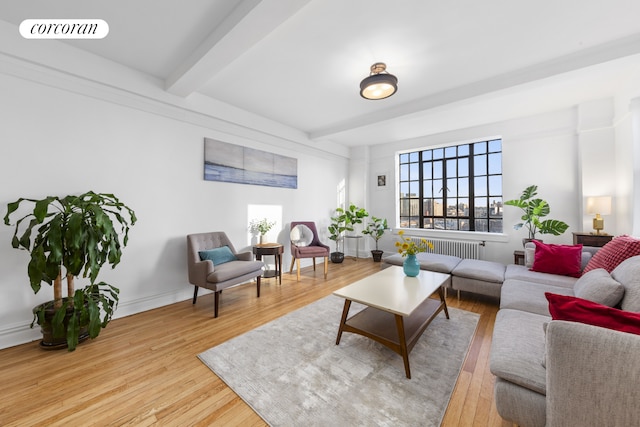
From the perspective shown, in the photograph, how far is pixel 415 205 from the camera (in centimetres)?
557

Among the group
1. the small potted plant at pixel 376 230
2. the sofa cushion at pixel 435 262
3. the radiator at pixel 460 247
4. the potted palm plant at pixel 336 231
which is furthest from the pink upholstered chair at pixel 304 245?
the radiator at pixel 460 247

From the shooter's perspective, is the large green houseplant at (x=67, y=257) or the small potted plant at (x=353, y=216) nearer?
the large green houseplant at (x=67, y=257)

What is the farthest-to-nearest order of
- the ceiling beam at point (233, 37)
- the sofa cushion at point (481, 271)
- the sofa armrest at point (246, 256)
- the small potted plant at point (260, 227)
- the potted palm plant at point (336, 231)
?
the potted palm plant at point (336, 231)
the small potted plant at point (260, 227)
the sofa armrest at point (246, 256)
the sofa cushion at point (481, 271)
the ceiling beam at point (233, 37)

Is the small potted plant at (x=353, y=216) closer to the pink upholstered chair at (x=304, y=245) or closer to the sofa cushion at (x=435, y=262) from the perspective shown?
the pink upholstered chair at (x=304, y=245)

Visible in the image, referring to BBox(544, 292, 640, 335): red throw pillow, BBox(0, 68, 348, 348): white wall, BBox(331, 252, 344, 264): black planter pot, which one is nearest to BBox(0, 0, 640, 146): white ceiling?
BBox(0, 68, 348, 348): white wall

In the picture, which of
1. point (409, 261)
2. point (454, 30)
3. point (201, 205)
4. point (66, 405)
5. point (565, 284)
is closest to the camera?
point (66, 405)

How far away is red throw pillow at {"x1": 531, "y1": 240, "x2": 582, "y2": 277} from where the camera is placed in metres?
2.71

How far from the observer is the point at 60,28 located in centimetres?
213

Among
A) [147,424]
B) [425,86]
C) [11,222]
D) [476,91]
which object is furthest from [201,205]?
[476,91]

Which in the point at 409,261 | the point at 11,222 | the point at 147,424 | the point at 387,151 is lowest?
the point at 147,424

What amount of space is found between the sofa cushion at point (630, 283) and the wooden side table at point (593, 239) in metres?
1.90

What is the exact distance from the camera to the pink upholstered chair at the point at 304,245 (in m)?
4.22

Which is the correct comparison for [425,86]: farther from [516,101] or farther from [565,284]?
[565,284]

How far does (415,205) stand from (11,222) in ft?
19.9
